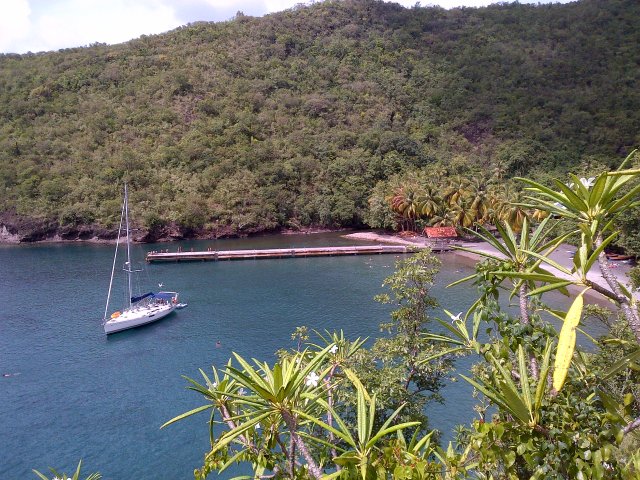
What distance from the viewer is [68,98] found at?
219 feet

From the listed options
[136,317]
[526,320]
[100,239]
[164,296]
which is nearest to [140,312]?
[136,317]

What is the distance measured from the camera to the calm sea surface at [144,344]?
A: 15.6 meters

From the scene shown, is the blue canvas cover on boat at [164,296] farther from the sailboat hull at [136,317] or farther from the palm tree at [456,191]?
the palm tree at [456,191]

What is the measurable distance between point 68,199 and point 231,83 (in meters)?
30.1

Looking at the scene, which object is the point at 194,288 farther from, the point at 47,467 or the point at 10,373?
the point at 47,467

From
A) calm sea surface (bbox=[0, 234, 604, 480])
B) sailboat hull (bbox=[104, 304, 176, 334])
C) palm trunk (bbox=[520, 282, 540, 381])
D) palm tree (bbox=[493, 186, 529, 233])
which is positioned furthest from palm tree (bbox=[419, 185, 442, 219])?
palm trunk (bbox=[520, 282, 540, 381])

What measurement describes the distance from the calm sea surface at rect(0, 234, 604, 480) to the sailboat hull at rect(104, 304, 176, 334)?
450 mm

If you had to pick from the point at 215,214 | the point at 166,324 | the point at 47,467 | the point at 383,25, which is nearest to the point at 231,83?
the point at 215,214

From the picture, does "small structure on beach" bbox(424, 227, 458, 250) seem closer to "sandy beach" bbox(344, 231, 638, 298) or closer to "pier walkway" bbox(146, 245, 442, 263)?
"sandy beach" bbox(344, 231, 638, 298)

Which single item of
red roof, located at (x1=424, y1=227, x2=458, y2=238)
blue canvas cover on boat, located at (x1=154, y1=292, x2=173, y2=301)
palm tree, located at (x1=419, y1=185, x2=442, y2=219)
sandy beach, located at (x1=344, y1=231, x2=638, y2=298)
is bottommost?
sandy beach, located at (x1=344, y1=231, x2=638, y2=298)

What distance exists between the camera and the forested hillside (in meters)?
54.8

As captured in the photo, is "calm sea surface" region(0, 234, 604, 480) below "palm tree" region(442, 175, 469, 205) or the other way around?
below

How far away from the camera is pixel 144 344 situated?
24.1 metres

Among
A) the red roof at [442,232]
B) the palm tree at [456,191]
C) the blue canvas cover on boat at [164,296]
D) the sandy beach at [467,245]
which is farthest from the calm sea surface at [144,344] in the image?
the palm tree at [456,191]
